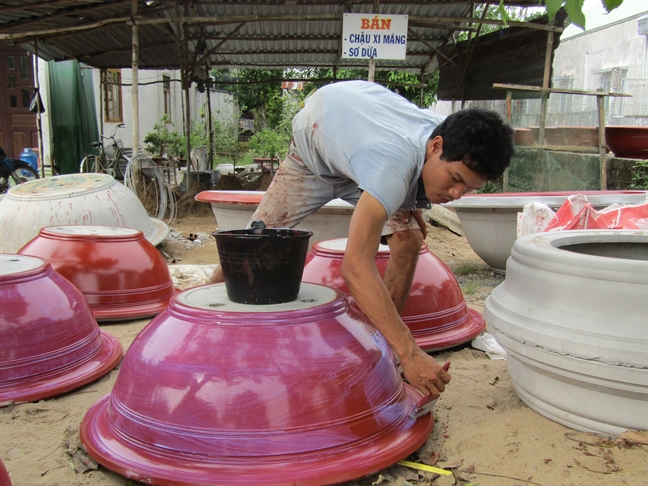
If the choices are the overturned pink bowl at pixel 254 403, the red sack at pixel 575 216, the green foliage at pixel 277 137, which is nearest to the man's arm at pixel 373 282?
the overturned pink bowl at pixel 254 403

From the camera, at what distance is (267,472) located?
188 cm

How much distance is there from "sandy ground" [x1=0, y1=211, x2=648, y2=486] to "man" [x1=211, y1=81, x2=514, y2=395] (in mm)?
290

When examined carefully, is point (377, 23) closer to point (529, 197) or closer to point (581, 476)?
point (529, 197)

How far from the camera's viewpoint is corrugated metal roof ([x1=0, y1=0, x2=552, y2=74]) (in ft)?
27.7

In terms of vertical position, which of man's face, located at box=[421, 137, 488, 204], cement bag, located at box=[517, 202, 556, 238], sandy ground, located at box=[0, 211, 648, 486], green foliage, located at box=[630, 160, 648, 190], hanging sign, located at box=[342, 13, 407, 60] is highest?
hanging sign, located at box=[342, 13, 407, 60]

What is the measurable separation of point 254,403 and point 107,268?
2.43 meters

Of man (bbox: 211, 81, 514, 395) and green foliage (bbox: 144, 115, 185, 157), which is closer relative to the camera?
man (bbox: 211, 81, 514, 395)

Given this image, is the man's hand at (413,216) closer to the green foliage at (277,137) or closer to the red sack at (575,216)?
the red sack at (575,216)

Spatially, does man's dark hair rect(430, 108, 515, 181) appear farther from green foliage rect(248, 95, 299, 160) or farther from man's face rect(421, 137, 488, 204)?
green foliage rect(248, 95, 299, 160)

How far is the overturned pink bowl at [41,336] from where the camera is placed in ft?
8.88

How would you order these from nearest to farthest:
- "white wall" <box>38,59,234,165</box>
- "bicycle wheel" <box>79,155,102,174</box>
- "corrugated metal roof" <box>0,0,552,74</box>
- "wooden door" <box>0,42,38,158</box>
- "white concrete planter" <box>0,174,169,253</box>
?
"white concrete planter" <box>0,174,169,253</box>, "corrugated metal roof" <box>0,0,552,74</box>, "bicycle wheel" <box>79,155,102,174</box>, "white wall" <box>38,59,234,165</box>, "wooden door" <box>0,42,38,158</box>

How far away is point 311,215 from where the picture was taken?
5738 millimetres

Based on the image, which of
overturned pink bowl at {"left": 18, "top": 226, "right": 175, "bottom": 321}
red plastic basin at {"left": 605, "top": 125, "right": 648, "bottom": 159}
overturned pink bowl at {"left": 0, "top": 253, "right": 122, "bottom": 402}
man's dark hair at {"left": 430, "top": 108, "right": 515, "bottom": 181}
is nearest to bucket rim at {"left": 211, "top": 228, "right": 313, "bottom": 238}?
man's dark hair at {"left": 430, "top": 108, "right": 515, "bottom": 181}

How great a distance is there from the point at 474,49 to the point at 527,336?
9.67 meters
